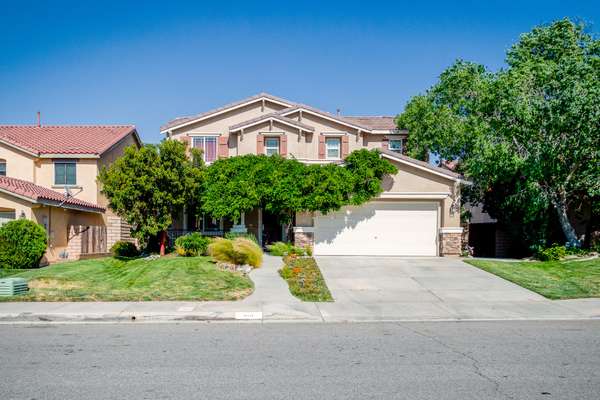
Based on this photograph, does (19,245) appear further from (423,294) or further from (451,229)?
(451,229)

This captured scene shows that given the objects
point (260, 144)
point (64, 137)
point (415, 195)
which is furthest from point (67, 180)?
point (415, 195)

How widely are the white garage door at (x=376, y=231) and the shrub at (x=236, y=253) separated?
4.75 m

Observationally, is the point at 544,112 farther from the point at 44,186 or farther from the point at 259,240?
the point at 44,186

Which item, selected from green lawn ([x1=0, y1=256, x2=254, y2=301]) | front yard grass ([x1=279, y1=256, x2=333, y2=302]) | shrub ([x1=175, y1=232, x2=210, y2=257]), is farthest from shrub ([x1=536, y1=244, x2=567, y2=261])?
shrub ([x1=175, y1=232, x2=210, y2=257])

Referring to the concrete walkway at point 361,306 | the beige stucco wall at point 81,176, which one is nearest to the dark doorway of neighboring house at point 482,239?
the concrete walkway at point 361,306

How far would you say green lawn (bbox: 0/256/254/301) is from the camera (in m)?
12.7

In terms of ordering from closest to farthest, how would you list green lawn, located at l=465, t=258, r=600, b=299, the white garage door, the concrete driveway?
1. the concrete driveway
2. green lawn, located at l=465, t=258, r=600, b=299
3. the white garage door

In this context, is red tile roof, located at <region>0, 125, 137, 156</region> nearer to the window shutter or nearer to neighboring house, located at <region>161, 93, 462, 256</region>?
neighboring house, located at <region>161, 93, 462, 256</region>

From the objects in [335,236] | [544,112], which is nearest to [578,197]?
[544,112]

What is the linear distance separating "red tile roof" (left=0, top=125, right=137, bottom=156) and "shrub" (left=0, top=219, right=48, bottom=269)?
278 inches

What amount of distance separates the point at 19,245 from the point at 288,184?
394 inches

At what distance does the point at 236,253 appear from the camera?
17250 millimetres

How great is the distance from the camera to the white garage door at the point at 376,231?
71.1 ft

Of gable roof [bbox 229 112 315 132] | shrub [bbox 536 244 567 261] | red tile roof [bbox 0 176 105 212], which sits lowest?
shrub [bbox 536 244 567 261]
